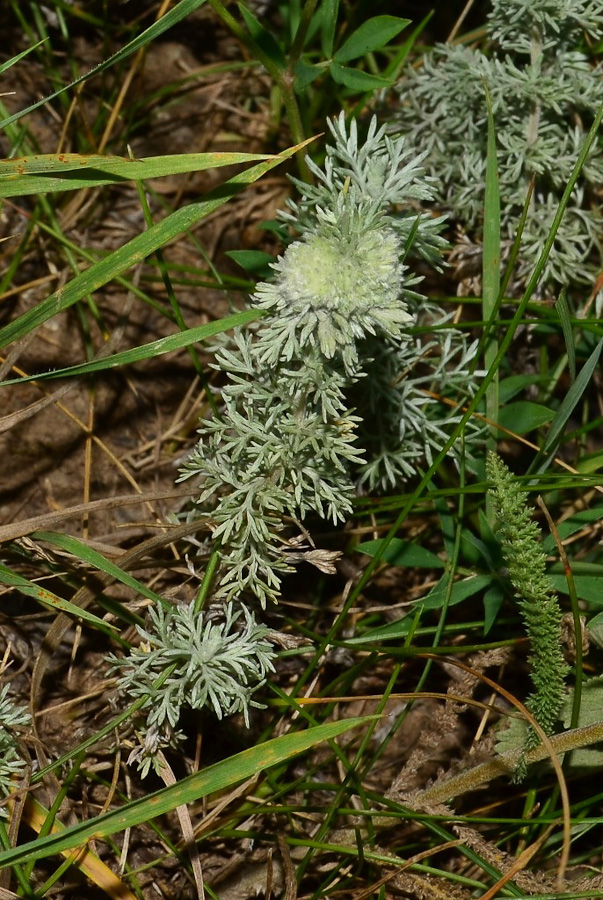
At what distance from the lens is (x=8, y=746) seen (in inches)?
109

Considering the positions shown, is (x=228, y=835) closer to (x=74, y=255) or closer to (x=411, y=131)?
(x=74, y=255)

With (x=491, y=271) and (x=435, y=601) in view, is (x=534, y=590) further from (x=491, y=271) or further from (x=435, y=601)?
(x=491, y=271)

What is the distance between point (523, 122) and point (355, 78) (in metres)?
0.78

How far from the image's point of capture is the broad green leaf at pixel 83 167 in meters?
2.51

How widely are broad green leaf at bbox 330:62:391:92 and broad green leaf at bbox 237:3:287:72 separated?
0.19 m

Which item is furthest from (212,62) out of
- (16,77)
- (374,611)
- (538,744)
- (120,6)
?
(538,744)

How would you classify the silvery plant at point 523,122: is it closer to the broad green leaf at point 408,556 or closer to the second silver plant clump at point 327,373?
the second silver plant clump at point 327,373

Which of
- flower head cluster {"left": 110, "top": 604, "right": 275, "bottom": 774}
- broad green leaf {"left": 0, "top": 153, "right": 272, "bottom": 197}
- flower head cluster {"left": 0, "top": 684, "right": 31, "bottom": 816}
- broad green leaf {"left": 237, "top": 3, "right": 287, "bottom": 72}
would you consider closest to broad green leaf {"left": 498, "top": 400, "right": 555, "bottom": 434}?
flower head cluster {"left": 110, "top": 604, "right": 275, "bottom": 774}

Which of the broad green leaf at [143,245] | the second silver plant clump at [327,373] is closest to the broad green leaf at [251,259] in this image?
the second silver plant clump at [327,373]

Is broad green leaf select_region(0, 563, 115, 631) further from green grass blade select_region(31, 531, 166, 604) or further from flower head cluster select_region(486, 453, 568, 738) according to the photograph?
flower head cluster select_region(486, 453, 568, 738)

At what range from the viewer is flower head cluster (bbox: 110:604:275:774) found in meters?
2.54

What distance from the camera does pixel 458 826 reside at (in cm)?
271

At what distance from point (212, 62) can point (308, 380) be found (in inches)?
87.1

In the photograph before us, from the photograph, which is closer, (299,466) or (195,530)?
(299,466)
